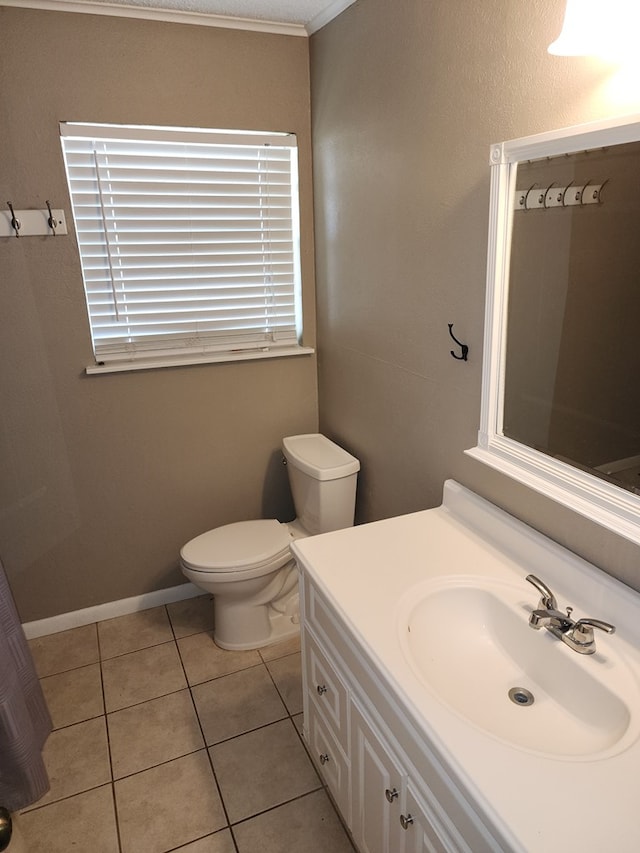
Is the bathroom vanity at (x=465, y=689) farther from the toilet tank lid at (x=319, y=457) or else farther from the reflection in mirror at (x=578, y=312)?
the toilet tank lid at (x=319, y=457)

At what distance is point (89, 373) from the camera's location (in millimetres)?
2215

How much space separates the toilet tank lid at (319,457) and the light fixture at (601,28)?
150cm

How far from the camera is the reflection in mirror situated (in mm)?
1149

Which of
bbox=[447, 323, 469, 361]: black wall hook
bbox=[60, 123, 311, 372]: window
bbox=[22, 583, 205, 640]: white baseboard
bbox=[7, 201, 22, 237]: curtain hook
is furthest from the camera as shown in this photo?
bbox=[22, 583, 205, 640]: white baseboard

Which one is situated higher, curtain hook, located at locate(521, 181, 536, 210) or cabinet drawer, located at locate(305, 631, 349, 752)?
curtain hook, located at locate(521, 181, 536, 210)

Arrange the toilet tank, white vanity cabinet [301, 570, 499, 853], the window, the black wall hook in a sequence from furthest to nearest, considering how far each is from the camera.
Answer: the toilet tank < the window < the black wall hook < white vanity cabinet [301, 570, 499, 853]

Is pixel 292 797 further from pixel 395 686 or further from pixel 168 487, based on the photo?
pixel 168 487

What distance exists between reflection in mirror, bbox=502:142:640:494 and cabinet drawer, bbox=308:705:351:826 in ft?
3.12

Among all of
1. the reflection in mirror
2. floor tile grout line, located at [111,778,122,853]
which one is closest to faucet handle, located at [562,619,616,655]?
the reflection in mirror

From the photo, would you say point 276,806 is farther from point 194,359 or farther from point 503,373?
point 194,359

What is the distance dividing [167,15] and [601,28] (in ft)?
5.22

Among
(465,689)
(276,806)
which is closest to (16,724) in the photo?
(276,806)

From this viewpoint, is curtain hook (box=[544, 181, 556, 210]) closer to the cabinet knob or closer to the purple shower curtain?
the cabinet knob

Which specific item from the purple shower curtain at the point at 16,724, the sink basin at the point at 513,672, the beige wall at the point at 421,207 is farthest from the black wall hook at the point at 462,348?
the purple shower curtain at the point at 16,724
